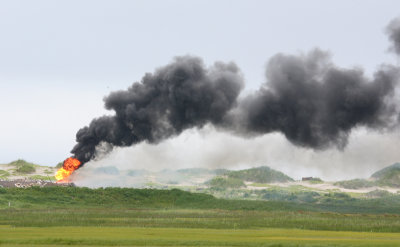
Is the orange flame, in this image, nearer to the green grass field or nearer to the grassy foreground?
the green grass field

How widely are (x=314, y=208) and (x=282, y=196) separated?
4684cm

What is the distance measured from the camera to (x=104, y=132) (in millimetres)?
136875

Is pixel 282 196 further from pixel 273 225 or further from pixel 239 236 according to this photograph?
pixel 239 236

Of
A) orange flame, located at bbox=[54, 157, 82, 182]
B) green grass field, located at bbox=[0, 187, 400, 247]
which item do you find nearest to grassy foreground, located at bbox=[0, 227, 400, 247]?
green grass field, located at bbox=[0, 187, 400, 247]

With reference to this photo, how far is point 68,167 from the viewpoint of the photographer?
14762 cm

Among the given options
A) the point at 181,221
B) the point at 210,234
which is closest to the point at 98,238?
the point at 210,234

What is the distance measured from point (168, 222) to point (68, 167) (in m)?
56.5

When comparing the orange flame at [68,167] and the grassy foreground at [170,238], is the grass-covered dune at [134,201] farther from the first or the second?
the grassy foreground at [170,238]

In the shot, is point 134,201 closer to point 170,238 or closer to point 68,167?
→ point 68,167

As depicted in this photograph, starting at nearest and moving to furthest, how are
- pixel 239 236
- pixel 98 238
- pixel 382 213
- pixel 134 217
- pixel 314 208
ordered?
pixel 98 238 → pixel 239 236 → pixel 134 217 → pixel 382 213 → pixel 314 208

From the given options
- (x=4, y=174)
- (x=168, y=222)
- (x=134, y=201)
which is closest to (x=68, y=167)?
(x=134, y=201)

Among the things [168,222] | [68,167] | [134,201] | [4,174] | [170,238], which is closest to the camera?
[170,238]

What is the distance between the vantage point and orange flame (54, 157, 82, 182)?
143 m

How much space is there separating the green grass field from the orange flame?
5593 mm
